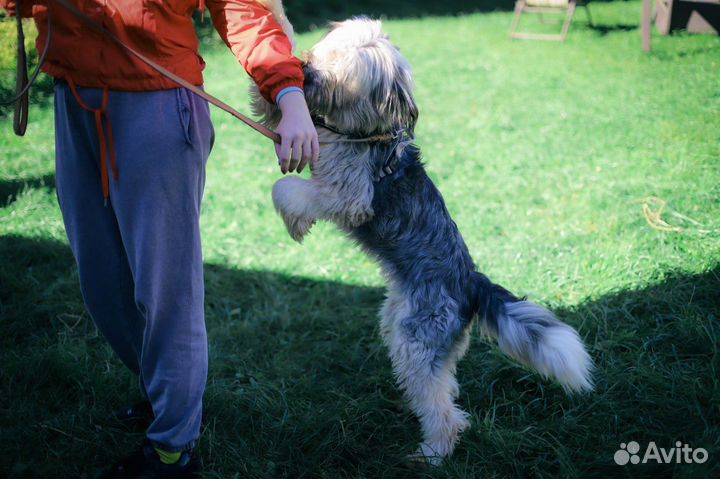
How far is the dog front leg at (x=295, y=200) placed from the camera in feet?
8.78

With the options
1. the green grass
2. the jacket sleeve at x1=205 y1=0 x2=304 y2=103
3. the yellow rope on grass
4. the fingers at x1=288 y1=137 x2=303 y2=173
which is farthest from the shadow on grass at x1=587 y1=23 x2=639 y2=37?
the fingers at x1=288 y1=137 x2=303 y2=173

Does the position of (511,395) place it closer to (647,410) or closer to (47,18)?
(647,410)

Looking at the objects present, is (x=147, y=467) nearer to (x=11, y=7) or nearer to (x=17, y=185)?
(x=11, y=7)

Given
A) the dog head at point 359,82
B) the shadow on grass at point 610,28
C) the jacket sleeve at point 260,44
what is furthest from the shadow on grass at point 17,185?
the shadow on grass at point 610,28

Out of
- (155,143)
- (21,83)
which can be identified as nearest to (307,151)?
(155,143)

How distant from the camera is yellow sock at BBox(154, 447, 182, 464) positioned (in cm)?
235

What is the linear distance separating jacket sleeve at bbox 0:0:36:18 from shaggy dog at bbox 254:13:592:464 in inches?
35.8

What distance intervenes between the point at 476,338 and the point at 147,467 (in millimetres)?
1868

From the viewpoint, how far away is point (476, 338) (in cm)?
344

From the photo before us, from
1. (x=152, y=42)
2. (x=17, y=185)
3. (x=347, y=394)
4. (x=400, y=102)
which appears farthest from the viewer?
(x=17, y=185)

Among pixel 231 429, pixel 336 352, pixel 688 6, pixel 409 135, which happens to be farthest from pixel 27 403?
pixel 688 6

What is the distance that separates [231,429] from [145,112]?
1571 mm

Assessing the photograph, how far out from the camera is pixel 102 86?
1.95m

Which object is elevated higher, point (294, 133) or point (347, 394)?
point (294, 133)
